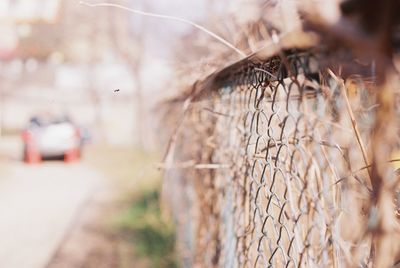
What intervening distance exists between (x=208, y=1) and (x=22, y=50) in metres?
20.0

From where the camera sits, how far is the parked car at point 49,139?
645 inches

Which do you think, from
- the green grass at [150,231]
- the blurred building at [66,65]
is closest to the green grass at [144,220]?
the green grass at [150,231]

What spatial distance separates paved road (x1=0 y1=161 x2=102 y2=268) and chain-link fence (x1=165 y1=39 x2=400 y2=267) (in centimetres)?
346

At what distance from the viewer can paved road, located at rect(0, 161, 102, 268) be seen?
21.8 ft

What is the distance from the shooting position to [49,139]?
16.7 meters

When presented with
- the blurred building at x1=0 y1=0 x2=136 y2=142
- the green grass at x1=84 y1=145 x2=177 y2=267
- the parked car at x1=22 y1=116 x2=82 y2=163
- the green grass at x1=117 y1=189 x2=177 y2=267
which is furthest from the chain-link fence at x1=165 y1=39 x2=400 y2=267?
the parked car at x1=22 y1=116 x2=82 y2=163

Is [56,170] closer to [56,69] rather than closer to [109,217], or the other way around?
[109,217]

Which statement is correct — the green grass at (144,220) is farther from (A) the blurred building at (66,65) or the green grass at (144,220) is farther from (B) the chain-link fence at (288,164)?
(A) the blurred building at (66,65)

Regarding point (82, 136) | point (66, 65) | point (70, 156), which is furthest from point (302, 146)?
point (66, 65)

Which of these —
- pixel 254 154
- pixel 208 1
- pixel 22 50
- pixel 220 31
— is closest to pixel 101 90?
pixel 22 50

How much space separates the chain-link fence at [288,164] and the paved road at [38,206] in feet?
11.4

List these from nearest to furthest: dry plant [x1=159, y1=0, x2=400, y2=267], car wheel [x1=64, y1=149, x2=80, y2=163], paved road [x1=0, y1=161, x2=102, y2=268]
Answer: dry plant [x1=159, y1=0, x2=400, y2=267] → paved road [x1=0, y1=161, x2=102, y2=268] → car wheel [x1=64, y1=149, x2=80, y2=163]

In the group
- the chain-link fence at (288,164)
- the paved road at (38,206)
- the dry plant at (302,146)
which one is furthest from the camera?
the paved road at (38,206)

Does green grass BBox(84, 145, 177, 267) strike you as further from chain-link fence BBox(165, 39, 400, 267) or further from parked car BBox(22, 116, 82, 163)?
parked car BBox(22, 116, 82, 163)
